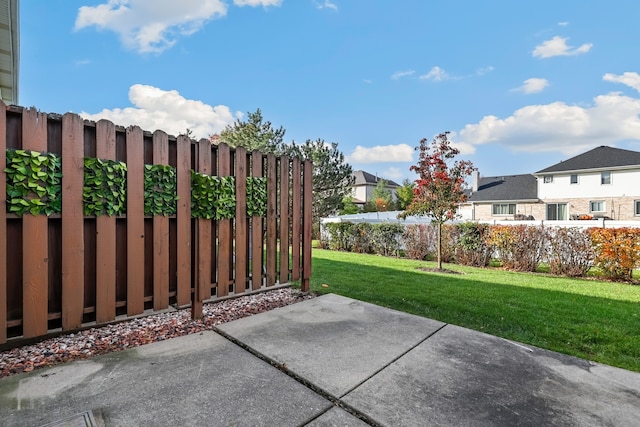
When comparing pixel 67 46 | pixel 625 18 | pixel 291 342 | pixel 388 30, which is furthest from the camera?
pixel 388 30

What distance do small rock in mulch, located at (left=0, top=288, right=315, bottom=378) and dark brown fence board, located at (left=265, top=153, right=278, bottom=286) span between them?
1.62ft

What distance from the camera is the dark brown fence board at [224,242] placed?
11.6ft

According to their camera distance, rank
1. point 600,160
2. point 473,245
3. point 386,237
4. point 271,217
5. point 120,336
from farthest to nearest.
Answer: point 600,160 → point 386,237 → point 473,245 → point 271,217 → point 120,336

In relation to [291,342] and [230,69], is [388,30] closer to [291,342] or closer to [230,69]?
[230,69]

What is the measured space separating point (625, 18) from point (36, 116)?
36.5 feet

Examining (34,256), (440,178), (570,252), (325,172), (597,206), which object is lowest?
(570,252)

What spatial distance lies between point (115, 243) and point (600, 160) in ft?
93.9

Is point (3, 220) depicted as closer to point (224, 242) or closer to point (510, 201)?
point (224, 242)

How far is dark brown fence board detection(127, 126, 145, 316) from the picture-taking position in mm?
2883

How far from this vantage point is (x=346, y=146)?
17188 millimetres

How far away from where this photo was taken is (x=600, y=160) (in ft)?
69.1

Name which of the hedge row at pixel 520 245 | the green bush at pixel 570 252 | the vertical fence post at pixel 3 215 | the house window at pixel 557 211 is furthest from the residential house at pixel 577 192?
the vertical fence post at pixel 3 215

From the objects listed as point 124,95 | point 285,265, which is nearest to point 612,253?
point 285,265

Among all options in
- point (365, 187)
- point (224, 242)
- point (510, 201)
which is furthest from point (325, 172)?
point (365, 187)
